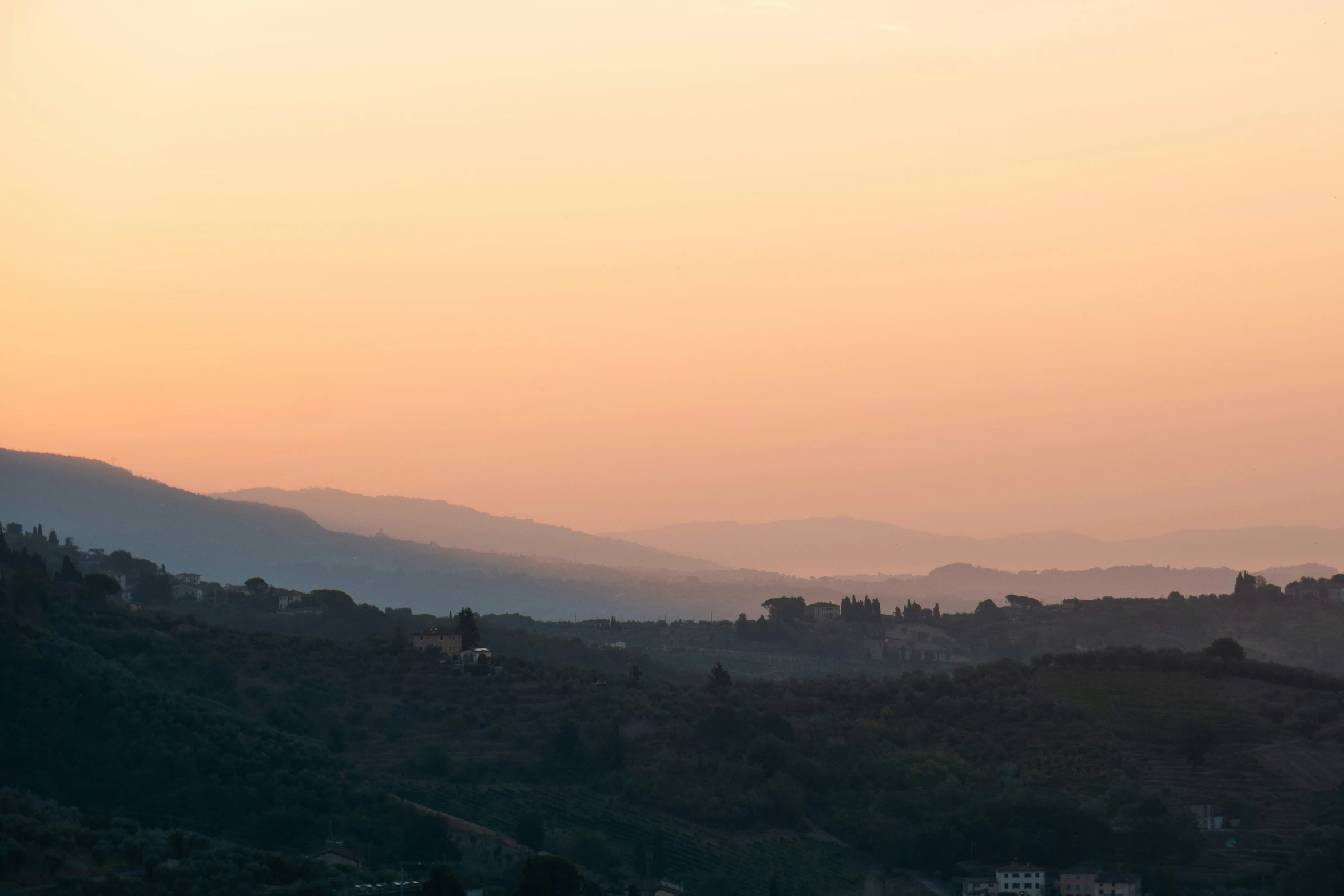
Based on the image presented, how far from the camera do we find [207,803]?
118ft

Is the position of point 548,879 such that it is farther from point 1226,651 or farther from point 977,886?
point 1226,651

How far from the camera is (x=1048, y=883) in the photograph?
36.8m

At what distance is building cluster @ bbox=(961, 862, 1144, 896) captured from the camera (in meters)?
35.7

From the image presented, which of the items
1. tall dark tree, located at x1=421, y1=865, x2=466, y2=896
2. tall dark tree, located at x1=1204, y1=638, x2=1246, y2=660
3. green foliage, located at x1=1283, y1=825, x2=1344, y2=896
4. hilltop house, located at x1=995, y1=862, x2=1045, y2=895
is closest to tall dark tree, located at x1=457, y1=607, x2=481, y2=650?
hilltop house, located at x1=995, y1=862, x2=1045, y2=895

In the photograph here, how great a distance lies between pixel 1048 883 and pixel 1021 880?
2.19 feet

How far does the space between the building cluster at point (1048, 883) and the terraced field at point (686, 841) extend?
2962mm

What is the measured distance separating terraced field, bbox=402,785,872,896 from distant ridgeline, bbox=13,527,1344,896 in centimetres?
11

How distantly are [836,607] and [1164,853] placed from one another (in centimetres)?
6845

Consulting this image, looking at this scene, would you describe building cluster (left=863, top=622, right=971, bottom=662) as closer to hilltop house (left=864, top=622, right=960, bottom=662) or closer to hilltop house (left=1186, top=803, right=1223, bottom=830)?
hilltop house (left=864, top=622, right=960, bottom=662)

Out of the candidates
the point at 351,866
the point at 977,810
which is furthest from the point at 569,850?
the point at 977,810

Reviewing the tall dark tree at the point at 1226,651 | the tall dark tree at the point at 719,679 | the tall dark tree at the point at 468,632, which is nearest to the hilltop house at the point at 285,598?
the tall dark tree at the point at 468,632

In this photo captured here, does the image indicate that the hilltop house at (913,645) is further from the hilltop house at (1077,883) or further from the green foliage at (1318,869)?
the hilltop house at (1077,883)

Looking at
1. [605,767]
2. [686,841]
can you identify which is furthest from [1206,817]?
[605,767]

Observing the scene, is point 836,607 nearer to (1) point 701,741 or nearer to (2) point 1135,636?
(2) point 1135,636
